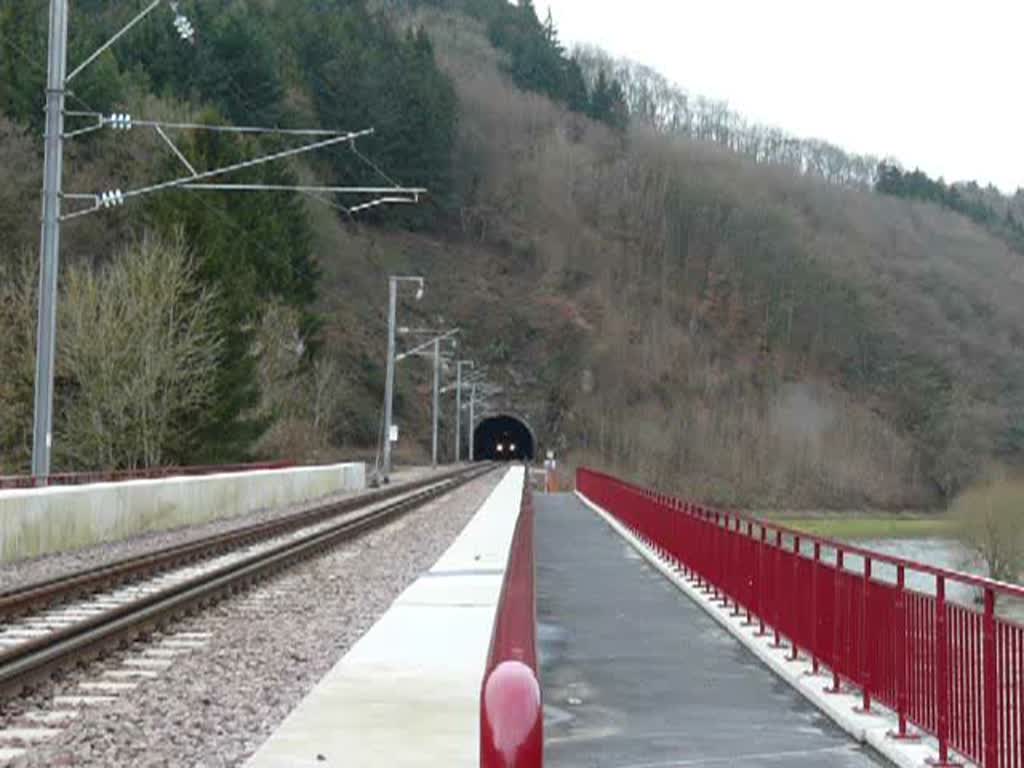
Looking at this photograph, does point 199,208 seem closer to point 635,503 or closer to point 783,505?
point 635,503

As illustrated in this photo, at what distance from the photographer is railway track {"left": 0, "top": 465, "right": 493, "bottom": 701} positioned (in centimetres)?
1338

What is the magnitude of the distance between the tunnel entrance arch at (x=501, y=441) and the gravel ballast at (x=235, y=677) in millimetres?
118952

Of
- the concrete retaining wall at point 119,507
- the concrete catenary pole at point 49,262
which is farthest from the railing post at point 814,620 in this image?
the concrete catenary pole at point 49,262

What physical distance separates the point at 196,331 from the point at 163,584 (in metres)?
36.4

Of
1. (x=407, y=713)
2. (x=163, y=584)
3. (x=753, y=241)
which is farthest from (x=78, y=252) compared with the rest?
(x=753, y=241)

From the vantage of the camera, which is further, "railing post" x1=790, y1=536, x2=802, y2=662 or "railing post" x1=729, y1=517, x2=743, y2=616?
"railing post" x1=729, y1=517, x2=743, y2=616

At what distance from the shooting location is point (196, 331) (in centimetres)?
5669

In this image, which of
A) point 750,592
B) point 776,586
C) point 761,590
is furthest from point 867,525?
point 776,586

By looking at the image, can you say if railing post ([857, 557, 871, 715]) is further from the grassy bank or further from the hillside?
the grassy bank

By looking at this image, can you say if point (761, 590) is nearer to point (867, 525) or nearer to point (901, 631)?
point (901, 631)

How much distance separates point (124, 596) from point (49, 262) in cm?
912

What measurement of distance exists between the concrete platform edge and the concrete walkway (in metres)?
0.10

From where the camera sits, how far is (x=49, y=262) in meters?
26.7

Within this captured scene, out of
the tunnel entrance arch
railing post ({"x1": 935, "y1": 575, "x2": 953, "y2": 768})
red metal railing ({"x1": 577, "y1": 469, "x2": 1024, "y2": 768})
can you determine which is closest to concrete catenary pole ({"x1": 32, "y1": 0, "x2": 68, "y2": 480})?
red metal railing ({"x1": 577, "y1": 469, "x2": 1024, "y2": 768})
